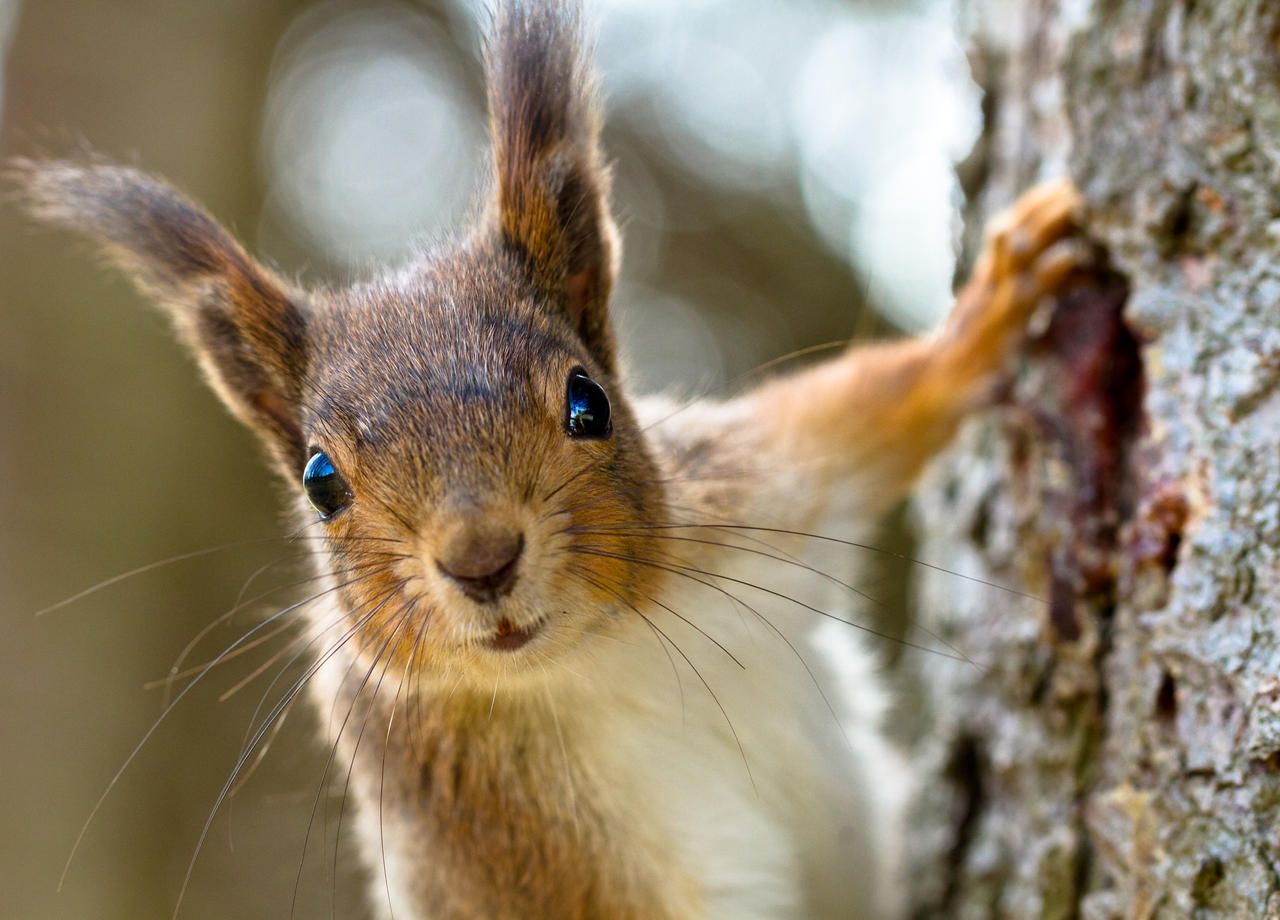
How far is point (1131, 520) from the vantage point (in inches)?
73.7

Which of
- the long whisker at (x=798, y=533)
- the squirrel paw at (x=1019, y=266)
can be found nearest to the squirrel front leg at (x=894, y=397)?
the squirrel paw at (x=1019, y=266)

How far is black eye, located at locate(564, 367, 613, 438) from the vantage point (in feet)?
5.75

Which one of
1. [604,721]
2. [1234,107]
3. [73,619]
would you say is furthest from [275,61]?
[1234,107]

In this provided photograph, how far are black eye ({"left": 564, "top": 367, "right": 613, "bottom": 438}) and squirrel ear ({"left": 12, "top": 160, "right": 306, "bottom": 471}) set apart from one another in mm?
607

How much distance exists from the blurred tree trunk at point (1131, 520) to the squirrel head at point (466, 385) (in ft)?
3.00

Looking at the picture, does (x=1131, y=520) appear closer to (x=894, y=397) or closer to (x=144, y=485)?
(x=894, y=397)

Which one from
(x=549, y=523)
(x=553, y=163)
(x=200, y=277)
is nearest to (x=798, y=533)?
(x=549, y=523)

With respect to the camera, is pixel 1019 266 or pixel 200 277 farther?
pixel 1019 266

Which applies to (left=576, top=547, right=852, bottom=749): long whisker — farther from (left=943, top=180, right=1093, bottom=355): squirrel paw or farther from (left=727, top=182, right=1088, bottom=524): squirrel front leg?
(left=943, top=180, right=1093, bottom=355): squirrel paw

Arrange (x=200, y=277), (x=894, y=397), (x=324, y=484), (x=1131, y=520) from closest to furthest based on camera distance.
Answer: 1. (x=324, y=484)
2. (x=1131, y=520)
3. (x=200, y=277)
4. (x=894, y=397)

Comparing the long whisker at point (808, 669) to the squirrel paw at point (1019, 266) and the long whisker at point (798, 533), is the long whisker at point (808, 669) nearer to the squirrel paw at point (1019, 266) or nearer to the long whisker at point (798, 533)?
the long whisker at point (798, 533)

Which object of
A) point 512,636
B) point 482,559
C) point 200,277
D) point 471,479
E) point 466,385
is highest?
point 200,277

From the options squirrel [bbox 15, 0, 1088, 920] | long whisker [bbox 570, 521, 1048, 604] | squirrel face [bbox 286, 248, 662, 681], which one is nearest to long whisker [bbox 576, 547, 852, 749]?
squirrel [bbox 15, 0, 1088, 920]

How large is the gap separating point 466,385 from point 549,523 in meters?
0.28
